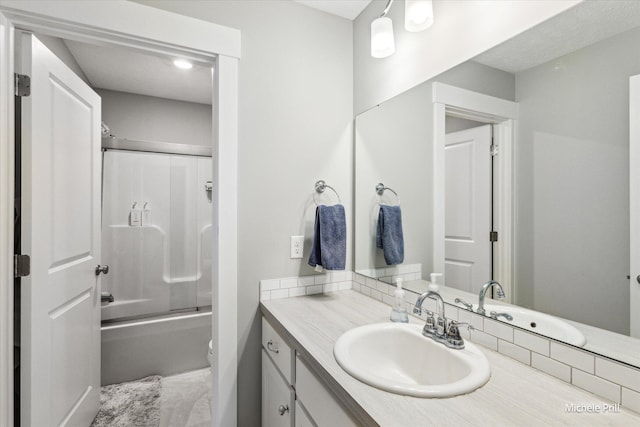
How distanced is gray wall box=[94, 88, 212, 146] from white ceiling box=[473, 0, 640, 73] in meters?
2.72

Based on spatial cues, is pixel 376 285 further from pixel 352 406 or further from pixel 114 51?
pixel 114 51

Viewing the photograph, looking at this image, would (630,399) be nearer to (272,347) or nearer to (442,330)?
(442,330)

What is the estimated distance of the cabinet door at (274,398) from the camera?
111 cm

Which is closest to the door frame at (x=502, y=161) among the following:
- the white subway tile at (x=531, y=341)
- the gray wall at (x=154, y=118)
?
the white subway tile at (x=531, y=341)

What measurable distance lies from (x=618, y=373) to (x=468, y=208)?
58 centimetres

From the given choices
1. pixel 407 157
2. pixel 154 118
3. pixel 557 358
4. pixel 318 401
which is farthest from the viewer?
pixel 154 118

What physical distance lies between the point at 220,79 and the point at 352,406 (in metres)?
1.34

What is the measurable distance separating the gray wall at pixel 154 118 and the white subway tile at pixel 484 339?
9.38 feet

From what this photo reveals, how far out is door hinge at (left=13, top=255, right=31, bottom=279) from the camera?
1206mm

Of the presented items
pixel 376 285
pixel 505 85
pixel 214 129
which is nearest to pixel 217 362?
pixel 376 285

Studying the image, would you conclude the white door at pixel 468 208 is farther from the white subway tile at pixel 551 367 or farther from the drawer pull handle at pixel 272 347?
the drawer pull handle at pixel 272 347

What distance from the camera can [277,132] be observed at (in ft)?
4.91

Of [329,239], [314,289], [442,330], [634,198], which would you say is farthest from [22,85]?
[634,198]

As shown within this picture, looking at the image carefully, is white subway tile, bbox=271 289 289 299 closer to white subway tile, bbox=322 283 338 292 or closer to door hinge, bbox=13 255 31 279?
white subway tile, bbox=322 283 338 292
